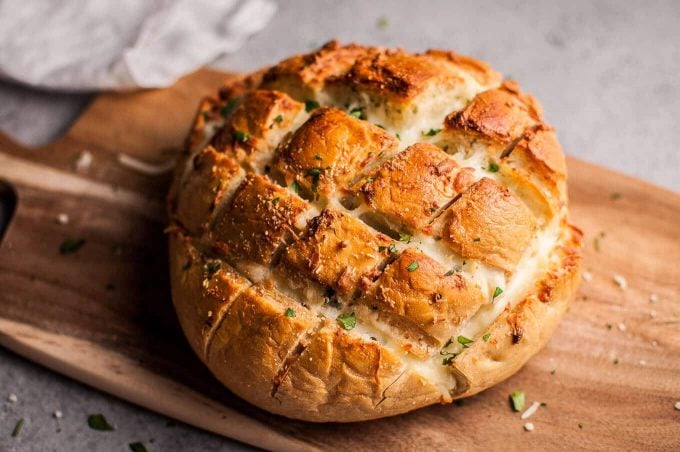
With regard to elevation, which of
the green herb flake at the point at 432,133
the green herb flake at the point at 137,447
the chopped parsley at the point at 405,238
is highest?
the green herb flake at the point at 432,133

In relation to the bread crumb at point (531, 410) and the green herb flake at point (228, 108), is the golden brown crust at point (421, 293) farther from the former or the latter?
the green herb flake at point (228, 108)

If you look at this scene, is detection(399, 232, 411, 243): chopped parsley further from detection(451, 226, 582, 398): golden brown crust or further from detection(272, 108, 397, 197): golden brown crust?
Answer: detection(451, 226, 582, 398): golden brown crust

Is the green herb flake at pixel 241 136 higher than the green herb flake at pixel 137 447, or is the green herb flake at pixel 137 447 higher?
the green herb flake at pixel 241 136

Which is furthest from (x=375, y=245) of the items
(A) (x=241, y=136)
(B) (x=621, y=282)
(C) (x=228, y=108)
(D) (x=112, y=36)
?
(D) (x=112, y=36)

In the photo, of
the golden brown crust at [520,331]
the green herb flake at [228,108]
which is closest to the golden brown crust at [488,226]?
the golden brown crust at [520,331]

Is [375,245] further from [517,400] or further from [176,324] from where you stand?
[176,324]

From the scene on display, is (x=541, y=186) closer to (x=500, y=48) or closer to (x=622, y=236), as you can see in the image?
(x=622, y=236)

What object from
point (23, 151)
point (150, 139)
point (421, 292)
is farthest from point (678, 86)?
point (23, 151)
